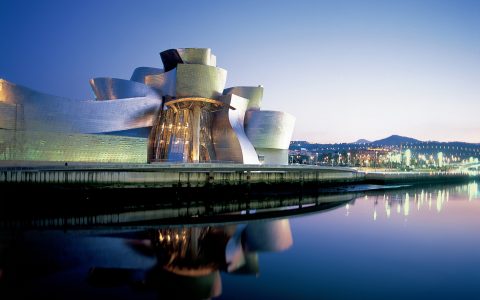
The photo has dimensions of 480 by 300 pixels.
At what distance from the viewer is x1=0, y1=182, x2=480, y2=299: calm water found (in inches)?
310

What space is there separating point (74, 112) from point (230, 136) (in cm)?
1205

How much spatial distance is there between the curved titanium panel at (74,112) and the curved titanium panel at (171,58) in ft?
13.4

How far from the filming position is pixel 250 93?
117ft

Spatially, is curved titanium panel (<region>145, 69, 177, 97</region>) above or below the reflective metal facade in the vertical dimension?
above

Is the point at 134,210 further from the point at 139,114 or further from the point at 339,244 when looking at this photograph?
the point at 139,114

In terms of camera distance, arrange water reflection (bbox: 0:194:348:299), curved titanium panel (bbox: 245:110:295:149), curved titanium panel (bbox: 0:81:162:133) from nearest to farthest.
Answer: water reflection (bbox: 0:194:348:299) → curved titanium panel (bbox: 0:81:162:133) → curved titanium panel (bbox: 245:110:295:149)

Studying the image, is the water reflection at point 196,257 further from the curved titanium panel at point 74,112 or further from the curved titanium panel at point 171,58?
the curved titanium panel at point 171,58

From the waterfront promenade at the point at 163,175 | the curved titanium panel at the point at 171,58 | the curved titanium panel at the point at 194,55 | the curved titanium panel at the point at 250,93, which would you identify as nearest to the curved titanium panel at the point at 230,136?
the curved titanium panel at the point at 250,93

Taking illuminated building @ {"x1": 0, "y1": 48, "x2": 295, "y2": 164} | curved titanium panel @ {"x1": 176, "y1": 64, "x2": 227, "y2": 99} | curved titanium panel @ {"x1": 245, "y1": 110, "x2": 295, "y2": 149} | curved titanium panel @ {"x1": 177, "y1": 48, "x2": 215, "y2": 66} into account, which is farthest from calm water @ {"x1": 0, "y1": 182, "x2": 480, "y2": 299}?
curved titanium panel @ {"x1": 245, "y1": 110, "x2": 295, "y2": 149}

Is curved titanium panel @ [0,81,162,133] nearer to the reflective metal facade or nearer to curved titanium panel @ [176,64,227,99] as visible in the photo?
curved titanium panel @ [176,64,227,99]

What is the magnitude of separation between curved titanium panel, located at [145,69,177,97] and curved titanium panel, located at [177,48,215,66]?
5.66ft

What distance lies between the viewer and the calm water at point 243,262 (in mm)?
7879

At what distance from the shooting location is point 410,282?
898 centimetres

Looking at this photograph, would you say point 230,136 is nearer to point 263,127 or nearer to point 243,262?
point 263,127
